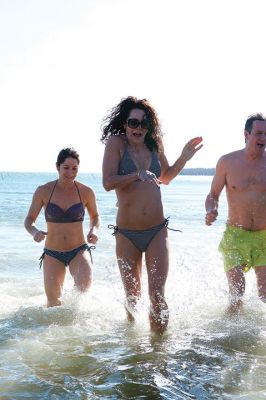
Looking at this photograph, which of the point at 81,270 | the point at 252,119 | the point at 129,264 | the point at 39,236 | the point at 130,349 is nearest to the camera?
the point at 130,349

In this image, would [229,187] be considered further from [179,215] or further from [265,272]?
[179,215]

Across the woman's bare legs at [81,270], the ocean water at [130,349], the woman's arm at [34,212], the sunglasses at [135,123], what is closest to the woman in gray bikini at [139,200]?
the sunglasses at [135,123]

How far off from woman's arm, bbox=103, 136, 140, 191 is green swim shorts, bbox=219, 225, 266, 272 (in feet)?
4.41

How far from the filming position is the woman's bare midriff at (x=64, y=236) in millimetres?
6551

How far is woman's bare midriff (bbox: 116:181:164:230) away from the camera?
16.8 ft

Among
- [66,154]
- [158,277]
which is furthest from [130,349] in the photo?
[66,154]

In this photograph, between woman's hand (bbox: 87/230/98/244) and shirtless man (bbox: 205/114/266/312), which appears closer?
shirtless man (bbox: 205/114/266/312)

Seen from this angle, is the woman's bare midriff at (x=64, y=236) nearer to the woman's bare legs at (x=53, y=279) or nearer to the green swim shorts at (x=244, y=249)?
the woman's bare legs at (x=53, y=279)

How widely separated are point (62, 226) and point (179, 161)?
1.82 m

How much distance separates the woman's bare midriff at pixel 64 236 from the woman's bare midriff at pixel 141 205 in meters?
1.53

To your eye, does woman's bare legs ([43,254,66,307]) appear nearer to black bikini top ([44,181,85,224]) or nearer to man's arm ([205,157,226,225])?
black bikini top ([44,181,85,224])

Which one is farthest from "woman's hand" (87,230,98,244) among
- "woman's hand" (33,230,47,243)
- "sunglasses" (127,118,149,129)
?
"sunglasses" (127,118,149,129)

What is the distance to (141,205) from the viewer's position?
5.10m

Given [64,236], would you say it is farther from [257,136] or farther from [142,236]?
[257,136]
